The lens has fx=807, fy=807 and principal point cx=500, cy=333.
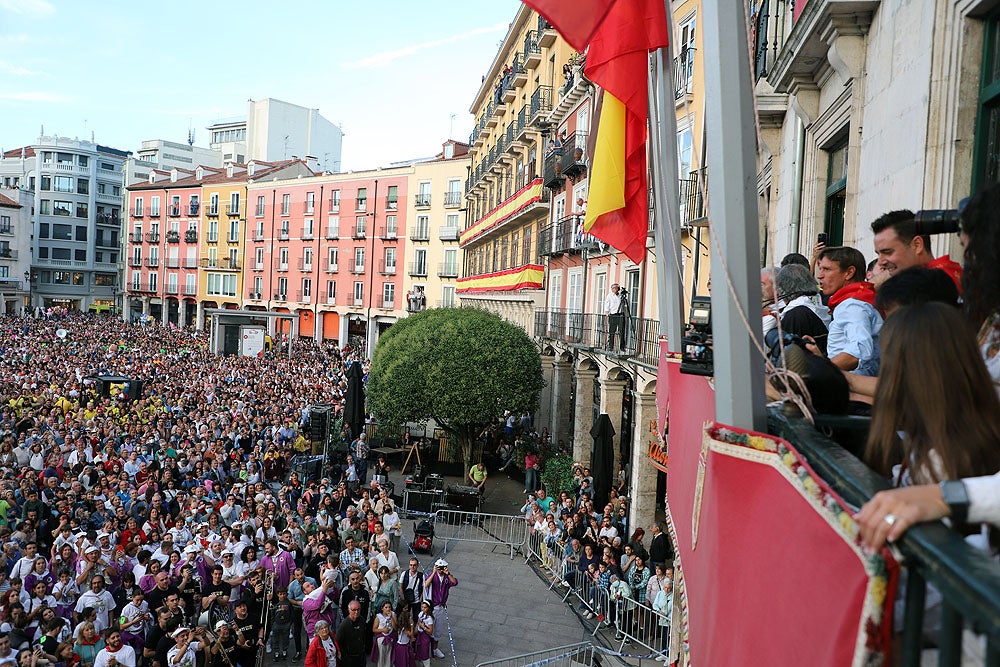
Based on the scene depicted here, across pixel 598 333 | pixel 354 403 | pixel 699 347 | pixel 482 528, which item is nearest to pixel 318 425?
pixel 354 403

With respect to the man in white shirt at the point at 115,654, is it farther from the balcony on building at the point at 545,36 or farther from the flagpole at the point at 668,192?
the balcony on building at the point at 545,36

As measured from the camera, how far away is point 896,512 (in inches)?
63.6

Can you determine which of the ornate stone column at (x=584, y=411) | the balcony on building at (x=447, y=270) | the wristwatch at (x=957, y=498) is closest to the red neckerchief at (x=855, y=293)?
the wristwatch at (x=957, y=498)

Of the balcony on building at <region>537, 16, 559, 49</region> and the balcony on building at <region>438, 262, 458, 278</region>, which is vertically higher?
the balcony on building at <region>537, 16, 559, 49</region>

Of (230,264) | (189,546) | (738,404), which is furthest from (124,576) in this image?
(230,264)

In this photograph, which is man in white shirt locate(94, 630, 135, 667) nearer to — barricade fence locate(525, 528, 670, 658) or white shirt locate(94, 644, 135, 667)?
white shirt locate(94, 644, 135, 667)

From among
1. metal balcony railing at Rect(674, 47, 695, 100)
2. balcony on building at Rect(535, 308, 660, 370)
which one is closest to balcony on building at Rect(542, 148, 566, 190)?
balcony on building at Rect(535, 308, 660, 370)

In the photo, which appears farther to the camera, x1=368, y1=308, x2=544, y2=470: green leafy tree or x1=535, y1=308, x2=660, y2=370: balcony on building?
x1=368, y1=308, x2=544, y2=470: green leafy tree

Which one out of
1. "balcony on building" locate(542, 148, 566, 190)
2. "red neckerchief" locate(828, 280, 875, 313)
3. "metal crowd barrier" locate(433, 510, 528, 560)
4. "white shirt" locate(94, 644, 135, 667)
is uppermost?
"balcony on building" locate(542, 148, 566, 190)

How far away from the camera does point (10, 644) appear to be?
834 cm

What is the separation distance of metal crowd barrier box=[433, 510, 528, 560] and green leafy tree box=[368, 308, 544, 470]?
346 cm

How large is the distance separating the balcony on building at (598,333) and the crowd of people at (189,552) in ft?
21.1

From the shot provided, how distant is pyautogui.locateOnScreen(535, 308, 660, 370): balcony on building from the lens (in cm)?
1812

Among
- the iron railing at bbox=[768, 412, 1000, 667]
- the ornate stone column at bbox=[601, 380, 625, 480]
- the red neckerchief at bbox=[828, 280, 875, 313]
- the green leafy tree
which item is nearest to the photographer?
the iron railing at bbox=[768, 412, 1000, 667]
